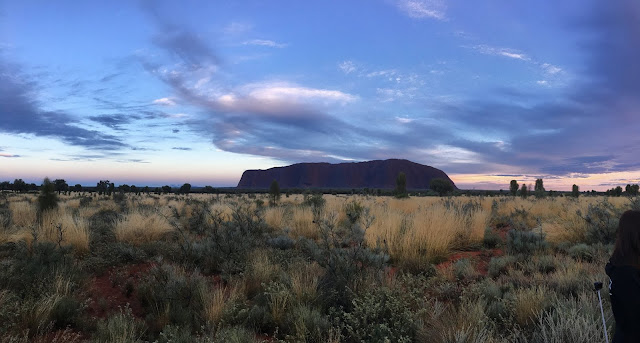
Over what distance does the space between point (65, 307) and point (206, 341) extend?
219 centimetres

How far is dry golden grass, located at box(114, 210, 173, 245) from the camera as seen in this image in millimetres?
9234

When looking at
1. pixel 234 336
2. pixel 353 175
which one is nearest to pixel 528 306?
pixel 234 336

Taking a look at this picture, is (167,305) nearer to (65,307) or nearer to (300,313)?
(65,307)

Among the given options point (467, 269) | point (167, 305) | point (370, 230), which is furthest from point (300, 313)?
point (370, 230)

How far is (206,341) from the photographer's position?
3.82 metres

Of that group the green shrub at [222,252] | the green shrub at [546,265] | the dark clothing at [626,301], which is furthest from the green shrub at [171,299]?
the green shrub at [546,265]

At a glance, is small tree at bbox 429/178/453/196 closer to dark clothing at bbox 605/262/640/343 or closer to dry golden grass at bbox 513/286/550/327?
dry golden grass at bbox 513/286/550/327

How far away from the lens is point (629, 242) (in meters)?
2.75

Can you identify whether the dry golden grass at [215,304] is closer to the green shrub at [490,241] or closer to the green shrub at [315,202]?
the green shrub at [490,241]

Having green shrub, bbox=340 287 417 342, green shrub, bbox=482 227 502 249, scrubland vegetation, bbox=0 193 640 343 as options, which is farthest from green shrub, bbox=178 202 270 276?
green shrub, bbox=482 227 502 249

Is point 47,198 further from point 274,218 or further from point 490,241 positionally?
point 490,241

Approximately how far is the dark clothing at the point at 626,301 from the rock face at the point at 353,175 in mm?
156567

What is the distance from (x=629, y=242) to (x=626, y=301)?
438 millimetres

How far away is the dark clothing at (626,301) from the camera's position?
256cm
